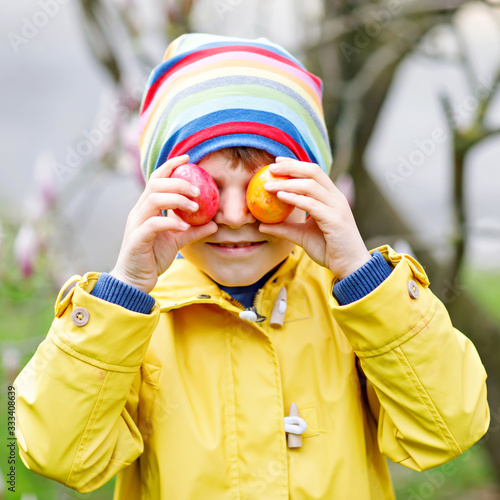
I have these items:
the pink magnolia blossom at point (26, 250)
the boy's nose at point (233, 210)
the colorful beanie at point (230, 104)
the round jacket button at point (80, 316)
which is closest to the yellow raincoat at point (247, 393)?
the round jacket button at point (80, 316)

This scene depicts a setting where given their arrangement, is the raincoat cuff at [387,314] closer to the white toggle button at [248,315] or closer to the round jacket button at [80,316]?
the white toggle button at [248,315]

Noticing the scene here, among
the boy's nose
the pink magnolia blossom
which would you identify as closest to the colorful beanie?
the boy's nose

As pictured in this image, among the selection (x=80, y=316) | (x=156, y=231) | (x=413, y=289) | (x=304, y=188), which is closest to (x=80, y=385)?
(x=80, y=316)

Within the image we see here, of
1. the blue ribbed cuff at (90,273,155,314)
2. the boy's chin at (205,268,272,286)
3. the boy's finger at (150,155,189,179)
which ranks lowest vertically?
the boy's chin at (205,268,272,286)

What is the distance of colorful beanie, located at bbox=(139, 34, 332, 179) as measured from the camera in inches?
52.3

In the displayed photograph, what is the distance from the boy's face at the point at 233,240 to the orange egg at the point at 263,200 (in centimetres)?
3

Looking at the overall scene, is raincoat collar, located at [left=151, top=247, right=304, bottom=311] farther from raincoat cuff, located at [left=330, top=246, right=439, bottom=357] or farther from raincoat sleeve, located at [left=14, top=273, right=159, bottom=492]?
raincoat cuff, located at [left=330, top=246, right=439, bottom=357]

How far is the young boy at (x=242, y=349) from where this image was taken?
4.06 feet

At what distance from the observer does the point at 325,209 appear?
4.19 ft

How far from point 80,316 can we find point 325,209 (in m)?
0.58

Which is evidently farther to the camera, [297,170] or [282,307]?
[282,307]

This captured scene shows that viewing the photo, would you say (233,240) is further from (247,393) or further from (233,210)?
(247,393)

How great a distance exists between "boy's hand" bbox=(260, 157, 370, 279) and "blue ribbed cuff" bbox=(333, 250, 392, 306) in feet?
0.07

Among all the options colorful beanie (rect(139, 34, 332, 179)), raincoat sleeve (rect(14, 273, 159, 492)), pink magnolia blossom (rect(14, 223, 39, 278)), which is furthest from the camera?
pink magnolia blossom (rect(14, 223, 39, 278))
